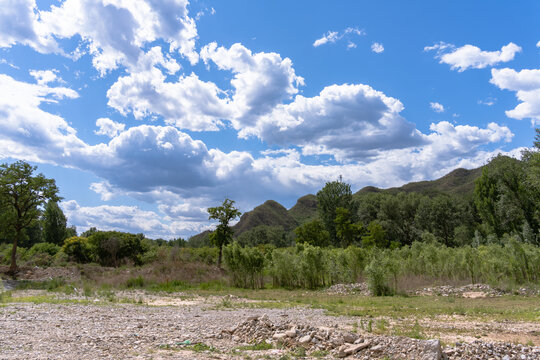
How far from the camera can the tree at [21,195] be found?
2767 centimetres

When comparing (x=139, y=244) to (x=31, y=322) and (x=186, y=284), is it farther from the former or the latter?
(x=31, y=322)

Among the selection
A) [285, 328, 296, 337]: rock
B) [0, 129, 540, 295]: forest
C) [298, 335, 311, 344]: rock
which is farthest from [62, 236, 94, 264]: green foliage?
[298, 335, 311, 344]: rock

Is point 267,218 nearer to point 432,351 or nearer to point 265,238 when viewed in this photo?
point 265,238

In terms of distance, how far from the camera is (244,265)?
26.5m

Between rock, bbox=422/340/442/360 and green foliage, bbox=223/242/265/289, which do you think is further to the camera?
green foliage, bbox=223/242/265/289

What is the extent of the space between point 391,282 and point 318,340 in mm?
15921

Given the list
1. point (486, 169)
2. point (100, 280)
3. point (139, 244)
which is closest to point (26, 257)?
point (139, 244)

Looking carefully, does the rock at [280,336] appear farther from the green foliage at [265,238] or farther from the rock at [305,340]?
the green foliage at [265,238]

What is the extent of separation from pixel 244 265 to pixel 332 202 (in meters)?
44.2

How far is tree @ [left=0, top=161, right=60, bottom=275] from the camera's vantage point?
27.7 m

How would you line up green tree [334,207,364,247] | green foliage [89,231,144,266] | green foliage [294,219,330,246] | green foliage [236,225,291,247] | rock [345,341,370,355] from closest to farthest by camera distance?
rock [345,341,370,355] → green foliage [89,231,144,266] → green foliage [294,219,330,246] → green tree [334,207,364,247] → green foliage [236,225,291,247]

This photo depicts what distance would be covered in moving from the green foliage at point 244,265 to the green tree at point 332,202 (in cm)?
4140

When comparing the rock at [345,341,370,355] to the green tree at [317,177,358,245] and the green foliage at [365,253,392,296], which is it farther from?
the green tree at [317,177,358,245]

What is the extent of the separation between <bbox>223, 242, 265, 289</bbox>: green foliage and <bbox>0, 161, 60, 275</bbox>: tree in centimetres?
1501
